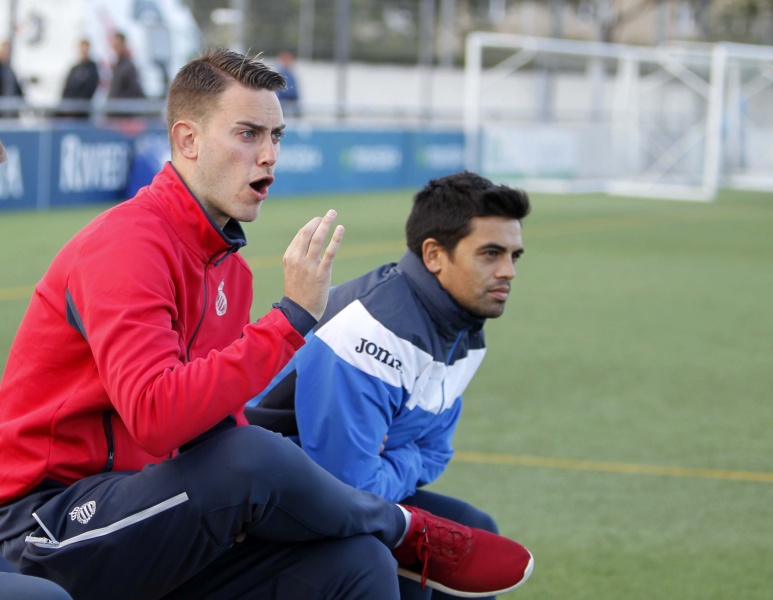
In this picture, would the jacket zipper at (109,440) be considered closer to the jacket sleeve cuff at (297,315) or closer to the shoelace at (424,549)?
the jacket sleeve cuff at (297,315)

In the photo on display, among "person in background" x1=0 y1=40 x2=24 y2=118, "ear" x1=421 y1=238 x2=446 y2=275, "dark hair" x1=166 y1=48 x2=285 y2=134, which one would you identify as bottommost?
"ear" x1=421 y1=238 x2=446 y2=275

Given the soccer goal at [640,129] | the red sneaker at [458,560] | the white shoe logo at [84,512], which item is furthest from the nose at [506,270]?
the soccer goal at [640,129]

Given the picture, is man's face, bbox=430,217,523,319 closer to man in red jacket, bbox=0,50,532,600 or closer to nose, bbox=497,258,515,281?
nose, bbox=497,258,515,281

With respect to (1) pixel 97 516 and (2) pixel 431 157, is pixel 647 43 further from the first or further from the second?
(1) pixel 97 516

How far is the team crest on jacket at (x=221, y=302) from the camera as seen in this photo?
3020 millimetres

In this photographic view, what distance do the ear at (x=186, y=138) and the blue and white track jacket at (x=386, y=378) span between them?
753 mm

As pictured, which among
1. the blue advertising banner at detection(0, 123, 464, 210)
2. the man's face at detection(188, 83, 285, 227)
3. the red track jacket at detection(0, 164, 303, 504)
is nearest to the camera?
the red track jacket at detection(0, 164, 303, 504)

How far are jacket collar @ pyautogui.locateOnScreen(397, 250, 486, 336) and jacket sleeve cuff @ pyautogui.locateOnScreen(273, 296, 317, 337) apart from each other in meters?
1.01

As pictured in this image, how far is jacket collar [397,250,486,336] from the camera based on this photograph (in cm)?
368

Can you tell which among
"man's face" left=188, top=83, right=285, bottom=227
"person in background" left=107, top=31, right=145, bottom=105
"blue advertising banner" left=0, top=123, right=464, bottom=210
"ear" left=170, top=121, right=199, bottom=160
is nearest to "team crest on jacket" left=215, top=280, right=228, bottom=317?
"man's face" left=188, top=83, right=285, bottom=227

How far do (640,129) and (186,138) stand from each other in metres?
24.4

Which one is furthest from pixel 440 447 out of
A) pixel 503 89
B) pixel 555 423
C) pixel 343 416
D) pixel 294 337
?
pixel 503 89

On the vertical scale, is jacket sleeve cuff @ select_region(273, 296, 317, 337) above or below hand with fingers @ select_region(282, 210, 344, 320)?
below

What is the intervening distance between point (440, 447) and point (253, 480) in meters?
1.27
